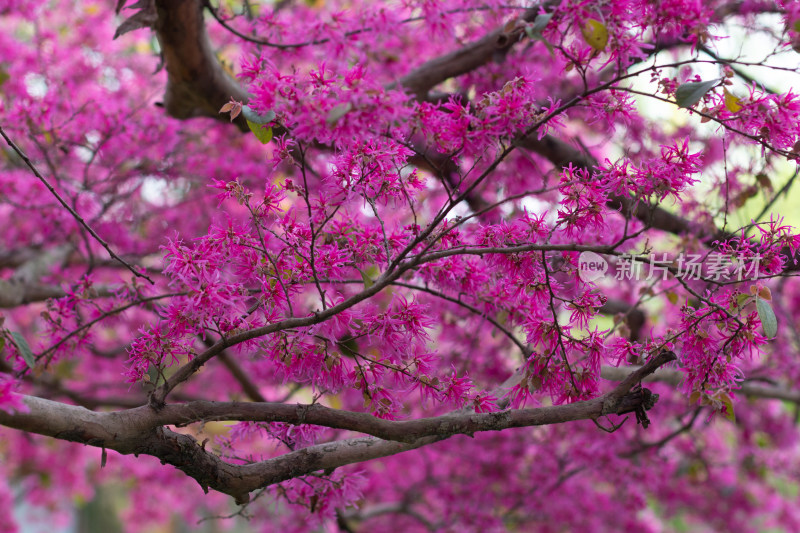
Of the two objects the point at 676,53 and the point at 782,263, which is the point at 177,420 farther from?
the point at 676,53

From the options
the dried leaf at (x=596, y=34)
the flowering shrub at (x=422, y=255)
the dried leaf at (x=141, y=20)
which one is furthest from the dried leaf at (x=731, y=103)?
the dried leaf at (x=141, y=20)

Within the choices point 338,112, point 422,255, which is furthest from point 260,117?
point 422,255

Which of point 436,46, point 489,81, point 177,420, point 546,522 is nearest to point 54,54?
point 436,46

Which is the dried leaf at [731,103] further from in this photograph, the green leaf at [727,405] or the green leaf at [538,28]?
the green leaf at [727,405]

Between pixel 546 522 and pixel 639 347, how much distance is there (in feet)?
9.34

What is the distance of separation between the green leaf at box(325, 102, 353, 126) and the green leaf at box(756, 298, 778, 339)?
0.88 metres

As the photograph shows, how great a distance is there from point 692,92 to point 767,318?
1.55 ft

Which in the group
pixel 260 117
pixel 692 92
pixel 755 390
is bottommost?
pixel 260 117

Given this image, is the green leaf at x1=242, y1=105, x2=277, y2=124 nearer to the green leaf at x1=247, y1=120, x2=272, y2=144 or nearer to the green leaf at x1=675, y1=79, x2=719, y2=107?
the green leaf at x1=247, y1=120, x2=272, y2=144

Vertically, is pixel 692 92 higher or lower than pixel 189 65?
lower

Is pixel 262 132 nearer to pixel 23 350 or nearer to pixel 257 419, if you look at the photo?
pixel 257 419

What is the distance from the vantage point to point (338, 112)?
1.02 meters

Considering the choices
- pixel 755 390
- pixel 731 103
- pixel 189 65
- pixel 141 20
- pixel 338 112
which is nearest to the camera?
pixel 338 112

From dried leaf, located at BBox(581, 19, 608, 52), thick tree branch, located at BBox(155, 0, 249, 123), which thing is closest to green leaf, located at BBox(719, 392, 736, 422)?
dried leaf, located at BBox(581, 19, 608, 52)
